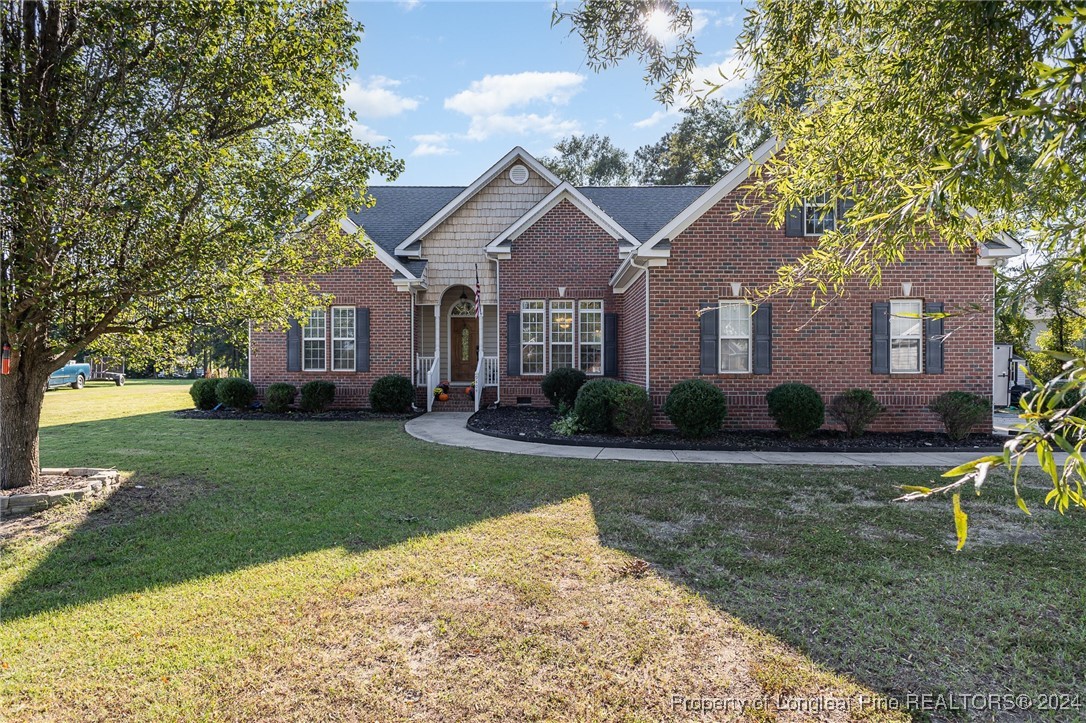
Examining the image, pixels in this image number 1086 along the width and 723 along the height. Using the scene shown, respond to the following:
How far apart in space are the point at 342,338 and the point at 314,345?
30.6 inches

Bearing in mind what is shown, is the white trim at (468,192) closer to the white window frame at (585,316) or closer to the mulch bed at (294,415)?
the white window frame at (585,316)

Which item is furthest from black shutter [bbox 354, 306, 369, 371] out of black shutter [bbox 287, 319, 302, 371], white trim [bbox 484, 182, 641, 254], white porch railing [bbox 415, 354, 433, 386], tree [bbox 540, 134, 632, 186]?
tree [bbox 540, 134, 632, 186]

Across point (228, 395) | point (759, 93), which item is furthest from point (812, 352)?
point (228, 395)

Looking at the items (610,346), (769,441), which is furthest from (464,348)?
(769,441)

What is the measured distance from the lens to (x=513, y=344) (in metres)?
14.6

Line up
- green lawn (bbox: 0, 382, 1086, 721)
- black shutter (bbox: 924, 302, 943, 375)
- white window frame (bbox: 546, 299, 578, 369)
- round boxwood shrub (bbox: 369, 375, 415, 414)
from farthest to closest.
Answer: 1. white window frame (bbox: 546, 299, 578, 369)
2. round boxwood shrub (bbox: 369, 375, 415, 414)
3. black shutter (bbox: 924, 302, 943, 375)
4. green lawn (bbox: 0, 382, 1086, 721)

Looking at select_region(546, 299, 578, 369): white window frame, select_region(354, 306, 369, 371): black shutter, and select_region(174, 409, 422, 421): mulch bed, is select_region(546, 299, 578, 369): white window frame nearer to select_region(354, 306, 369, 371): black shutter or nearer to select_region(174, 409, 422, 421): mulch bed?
select_region(174, 409, 422, 421): mulch bed

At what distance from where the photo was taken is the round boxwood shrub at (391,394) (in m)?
13.8

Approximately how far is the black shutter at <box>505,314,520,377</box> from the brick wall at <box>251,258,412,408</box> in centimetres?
267

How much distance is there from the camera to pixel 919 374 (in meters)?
10.4

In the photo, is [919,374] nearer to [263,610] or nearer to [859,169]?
[859,169]

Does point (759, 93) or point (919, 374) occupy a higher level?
point (759, 93)

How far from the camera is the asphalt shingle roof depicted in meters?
16.5

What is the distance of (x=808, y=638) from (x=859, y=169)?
2962 mm
